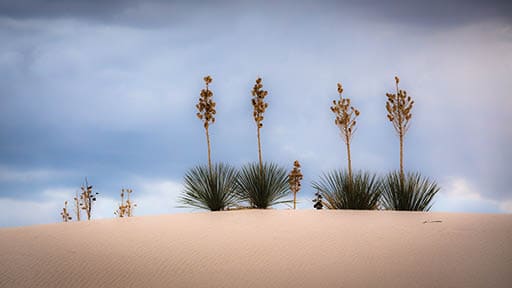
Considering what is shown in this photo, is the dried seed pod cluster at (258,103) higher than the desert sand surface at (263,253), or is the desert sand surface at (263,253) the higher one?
the dried seed pod cluster at (258,103)

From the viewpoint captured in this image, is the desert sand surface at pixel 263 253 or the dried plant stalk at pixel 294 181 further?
the dried plant stalk at pixel 294 181

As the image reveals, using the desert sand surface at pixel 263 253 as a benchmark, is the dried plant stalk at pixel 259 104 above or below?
above

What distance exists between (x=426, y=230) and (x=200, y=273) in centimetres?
338

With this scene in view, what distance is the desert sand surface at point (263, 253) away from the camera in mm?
5145

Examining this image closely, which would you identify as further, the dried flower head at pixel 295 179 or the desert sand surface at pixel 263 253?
the dried flower head at pixel 295 179

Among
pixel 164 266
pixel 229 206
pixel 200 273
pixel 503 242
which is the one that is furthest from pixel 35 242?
pixel 503 242

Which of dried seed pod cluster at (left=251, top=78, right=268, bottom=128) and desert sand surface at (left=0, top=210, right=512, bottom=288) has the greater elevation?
dried seed pod cluster at (left=251, top=78, right=268, bottom=128)

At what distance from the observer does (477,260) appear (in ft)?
18.9

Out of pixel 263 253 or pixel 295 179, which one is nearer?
pixel 263 253

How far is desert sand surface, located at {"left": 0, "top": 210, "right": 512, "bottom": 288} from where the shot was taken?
16.9 ft

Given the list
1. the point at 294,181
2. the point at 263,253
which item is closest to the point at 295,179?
the point at 294,181

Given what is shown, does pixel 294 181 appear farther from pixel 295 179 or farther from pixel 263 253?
pixel 263 253

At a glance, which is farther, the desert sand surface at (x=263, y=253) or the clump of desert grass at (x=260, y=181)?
the clump of desert grass at (x=260, y=181)

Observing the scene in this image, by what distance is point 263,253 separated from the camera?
5910 millimetres
